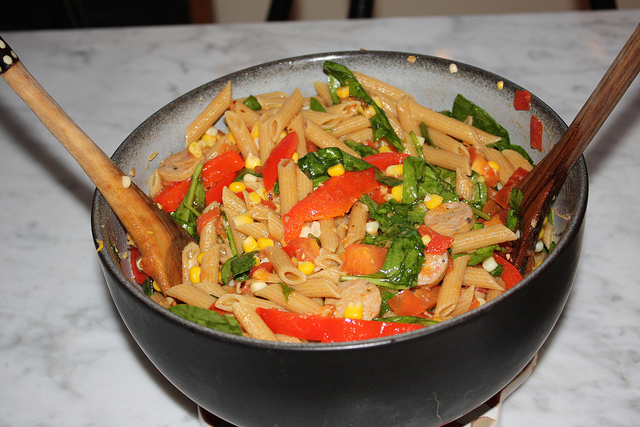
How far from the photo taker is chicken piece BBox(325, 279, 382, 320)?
168 cm

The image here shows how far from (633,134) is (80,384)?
248 centimetres

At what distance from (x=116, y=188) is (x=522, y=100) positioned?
1.27 metres

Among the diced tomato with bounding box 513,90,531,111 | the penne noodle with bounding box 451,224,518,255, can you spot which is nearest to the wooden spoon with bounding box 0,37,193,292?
the penne noodle with bounding box 451,224,518,255

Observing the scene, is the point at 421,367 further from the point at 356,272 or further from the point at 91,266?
the point at 91,266

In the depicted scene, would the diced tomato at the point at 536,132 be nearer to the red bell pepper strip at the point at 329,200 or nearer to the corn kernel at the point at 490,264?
the corn kernel at the point at 490,264

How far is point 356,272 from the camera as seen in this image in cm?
182

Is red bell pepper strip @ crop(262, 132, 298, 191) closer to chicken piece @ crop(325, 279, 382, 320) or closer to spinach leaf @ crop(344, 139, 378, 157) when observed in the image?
spinach leaf @ crop(344, 139, 378, 157)

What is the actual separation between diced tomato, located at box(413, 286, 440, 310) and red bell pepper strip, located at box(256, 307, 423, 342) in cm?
20

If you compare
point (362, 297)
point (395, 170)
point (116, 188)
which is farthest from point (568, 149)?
point (116, 188)

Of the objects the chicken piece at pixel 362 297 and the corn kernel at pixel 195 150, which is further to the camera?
the corn kernel at pixel 195 150

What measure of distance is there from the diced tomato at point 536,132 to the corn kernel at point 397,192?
0.46 m

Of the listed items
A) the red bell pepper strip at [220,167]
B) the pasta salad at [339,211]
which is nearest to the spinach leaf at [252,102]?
the pasta salad at [339,211]

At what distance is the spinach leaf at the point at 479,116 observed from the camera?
86.4 inches

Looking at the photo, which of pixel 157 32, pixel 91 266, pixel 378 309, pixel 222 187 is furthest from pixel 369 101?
pixel 157 32
